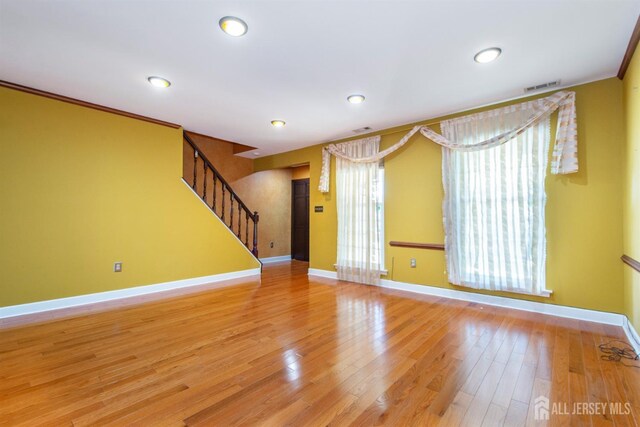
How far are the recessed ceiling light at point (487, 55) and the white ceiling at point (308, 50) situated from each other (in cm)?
6

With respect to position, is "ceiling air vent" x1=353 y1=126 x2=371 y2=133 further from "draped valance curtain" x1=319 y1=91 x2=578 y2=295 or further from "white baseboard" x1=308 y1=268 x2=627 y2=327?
"white baseboard" x1=308 y1=268 x2=627 y2=327

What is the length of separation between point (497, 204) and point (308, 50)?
278cm

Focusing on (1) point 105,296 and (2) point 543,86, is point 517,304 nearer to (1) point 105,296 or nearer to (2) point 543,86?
(2) point 543,86

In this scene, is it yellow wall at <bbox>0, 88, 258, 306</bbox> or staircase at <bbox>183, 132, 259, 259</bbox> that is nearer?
yellow wall at <bbox>0, 88, 258, 306</bbox>

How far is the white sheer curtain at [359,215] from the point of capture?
183 inches

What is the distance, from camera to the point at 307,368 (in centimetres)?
207

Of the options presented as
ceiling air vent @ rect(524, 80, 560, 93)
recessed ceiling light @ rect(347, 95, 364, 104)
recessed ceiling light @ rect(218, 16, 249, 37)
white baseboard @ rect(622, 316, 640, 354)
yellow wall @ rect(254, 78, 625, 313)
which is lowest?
white baseboard @ rect(622, 316, 640, 354)

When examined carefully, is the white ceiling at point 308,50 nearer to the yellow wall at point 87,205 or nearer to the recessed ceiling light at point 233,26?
the recessed ceiling light at point 233,26

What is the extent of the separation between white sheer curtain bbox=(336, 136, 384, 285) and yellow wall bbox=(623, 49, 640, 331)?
2707 millimetres

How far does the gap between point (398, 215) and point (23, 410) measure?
13.8ft

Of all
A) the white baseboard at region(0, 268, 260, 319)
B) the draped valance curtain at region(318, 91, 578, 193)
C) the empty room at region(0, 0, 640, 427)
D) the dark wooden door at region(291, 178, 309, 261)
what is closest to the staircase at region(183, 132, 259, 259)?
the empty room at region(0, 0, 640, 427)

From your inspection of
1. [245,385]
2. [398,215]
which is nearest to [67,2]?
[245,385]

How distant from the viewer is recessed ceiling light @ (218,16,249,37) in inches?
81.9

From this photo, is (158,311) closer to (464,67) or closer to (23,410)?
(23,410)
